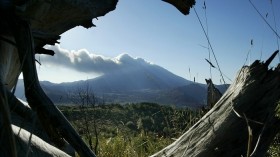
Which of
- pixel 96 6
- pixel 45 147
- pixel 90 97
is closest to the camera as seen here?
pixel 45 147

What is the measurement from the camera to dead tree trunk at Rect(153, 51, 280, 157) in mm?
2611

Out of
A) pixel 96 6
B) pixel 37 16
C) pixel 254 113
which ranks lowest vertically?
pixel 254 113

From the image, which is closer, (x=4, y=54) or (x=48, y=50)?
(x=4, y=54)

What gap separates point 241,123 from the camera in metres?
2.64

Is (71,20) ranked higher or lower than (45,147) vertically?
higher

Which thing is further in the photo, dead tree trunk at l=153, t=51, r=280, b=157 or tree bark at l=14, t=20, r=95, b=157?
dead tree trunk at l=153, t=51, r=280, b=157

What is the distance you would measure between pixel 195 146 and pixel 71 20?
1.53m

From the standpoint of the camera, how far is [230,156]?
2564mm

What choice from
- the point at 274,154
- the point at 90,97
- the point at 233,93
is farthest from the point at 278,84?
the point at 90,97

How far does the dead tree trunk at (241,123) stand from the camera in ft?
8.57

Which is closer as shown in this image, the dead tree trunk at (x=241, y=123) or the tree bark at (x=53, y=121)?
the tree bark at (x=53, y=121)

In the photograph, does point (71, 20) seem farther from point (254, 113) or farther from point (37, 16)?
point (254, 113)

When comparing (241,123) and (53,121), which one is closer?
(53,121)

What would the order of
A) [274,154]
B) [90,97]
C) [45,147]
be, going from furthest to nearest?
[90,97]
[274,154]
[45,147]
